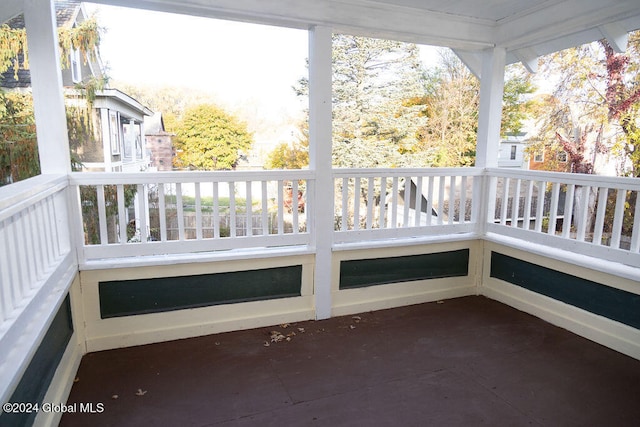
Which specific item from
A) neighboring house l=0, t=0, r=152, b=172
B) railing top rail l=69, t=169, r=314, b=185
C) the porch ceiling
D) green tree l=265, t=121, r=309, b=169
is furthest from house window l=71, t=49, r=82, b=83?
green tree l=265, t=121, r=309, b=169

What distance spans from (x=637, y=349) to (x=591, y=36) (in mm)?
2440

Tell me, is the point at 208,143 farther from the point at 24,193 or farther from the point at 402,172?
the point at 24,193

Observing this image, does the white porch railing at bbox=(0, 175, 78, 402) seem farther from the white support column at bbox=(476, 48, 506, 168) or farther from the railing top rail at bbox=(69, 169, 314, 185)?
the white support column at bbox=(476, 48, 506, 168)

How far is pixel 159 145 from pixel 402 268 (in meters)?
5.92

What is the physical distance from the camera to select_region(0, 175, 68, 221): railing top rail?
4.58ft

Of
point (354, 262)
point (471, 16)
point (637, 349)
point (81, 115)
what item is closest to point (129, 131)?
point (81, 115)

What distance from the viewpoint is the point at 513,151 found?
10.4m

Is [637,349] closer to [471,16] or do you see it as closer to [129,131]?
[471,16]

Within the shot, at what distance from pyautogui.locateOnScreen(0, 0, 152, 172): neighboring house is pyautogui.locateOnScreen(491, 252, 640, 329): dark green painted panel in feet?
14.9

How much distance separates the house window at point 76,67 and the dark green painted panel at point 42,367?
11.0 feet

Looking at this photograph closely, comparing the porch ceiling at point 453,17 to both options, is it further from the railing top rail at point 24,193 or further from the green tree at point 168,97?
the green tree at point 168,97

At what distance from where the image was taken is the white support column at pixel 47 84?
234 cm

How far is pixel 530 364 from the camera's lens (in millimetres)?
2590

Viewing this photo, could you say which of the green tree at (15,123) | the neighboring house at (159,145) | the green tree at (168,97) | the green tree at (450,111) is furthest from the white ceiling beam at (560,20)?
the green tree at (450,111)
